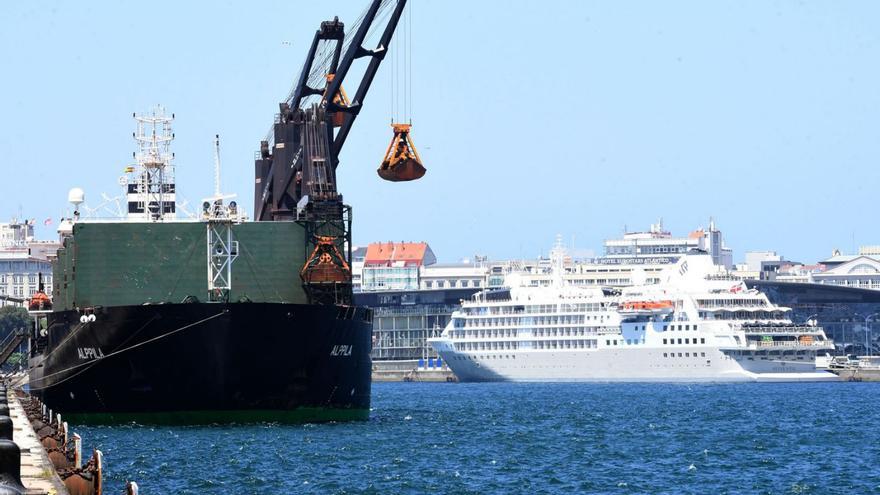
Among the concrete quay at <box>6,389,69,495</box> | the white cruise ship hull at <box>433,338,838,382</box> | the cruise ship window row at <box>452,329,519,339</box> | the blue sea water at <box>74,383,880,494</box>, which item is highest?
the cruise ship window row at <box>452,329,519,339</box>

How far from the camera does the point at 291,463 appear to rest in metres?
38.5

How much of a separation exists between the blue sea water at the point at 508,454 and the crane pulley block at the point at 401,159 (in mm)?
8995

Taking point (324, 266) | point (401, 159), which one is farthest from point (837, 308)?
point (324, 266)

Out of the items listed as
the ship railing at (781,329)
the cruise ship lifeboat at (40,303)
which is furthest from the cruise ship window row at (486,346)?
the cruise ship lifeboat at (40,303)

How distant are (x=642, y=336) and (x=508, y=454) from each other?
86293 mm

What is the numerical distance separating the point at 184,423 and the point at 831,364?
95109 millimetres

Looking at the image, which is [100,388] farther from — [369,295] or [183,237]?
[369,295]

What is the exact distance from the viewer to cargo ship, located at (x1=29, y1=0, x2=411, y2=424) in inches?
1893

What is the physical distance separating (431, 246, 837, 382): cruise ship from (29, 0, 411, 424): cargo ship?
7242 centimetres

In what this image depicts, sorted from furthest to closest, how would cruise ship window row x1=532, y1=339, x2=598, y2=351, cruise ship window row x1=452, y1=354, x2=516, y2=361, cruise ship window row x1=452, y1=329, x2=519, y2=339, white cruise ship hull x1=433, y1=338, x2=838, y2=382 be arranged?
cruise ship window row x1=452, y1=329, x2=519, y2=339
cruise ship window row x1=452, y1=354, x2=516, y2=361
cruise ship window row x1=532, y1=339, x2=598, y2=351
white cruise ship hull x1=433, y1=338, x2=838, y2=382

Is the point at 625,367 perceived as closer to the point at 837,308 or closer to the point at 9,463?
the point at 837,308

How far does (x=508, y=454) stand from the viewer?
1699 inches

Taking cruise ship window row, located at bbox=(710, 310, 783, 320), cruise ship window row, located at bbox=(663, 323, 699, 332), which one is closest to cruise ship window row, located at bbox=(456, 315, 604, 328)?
cruise ship window row, located at bbox=(663, 323, 699, 332)

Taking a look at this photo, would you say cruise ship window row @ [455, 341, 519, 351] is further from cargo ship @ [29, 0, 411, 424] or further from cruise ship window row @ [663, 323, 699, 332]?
cargo ship @ [29, 0, 411, 424]
